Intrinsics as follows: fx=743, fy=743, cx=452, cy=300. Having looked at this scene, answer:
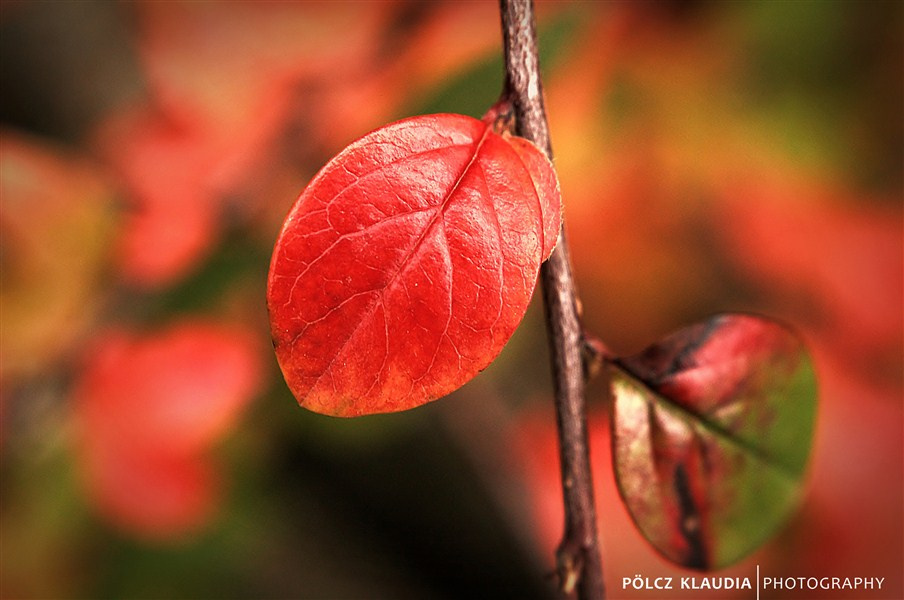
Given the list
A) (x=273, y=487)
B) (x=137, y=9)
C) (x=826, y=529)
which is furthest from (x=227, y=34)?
(x=826, y=529)

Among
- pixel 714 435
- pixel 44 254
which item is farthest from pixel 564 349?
pixel 44 254

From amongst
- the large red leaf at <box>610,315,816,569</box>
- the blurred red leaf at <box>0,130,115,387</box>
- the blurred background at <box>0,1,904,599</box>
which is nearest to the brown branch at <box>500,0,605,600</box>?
the large red leaf at <box>610,315,816,569</box>

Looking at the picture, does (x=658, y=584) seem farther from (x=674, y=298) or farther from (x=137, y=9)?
(x=137, y=9)

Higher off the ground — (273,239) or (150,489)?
(273,239)

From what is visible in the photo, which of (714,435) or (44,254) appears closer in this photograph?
(714,435)

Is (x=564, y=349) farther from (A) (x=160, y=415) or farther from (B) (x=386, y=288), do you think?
(A) (x=160, y=415)

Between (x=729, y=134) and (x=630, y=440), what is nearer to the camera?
(x=630, y=440)
